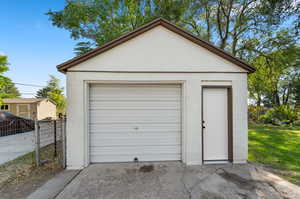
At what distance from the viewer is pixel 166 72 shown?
389cm

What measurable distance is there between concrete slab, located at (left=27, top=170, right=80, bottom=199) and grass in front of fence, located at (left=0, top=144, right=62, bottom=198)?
0.20 metres

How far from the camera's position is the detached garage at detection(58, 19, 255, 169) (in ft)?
12.4

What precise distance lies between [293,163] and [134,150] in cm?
496

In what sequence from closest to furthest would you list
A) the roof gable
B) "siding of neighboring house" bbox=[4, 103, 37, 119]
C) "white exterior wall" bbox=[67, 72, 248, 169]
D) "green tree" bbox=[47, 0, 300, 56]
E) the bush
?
1. "white exterior wall" bbox=[67, 72, 248, 169]
2. the roof gable
3. "green tree" bbox=[47, 0, 300, 56]
4. the bush
5. "siding of neighboring house" bbox=[4, 103, 37, 119]

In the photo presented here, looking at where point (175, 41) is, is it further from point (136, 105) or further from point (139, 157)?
point (139, 157)

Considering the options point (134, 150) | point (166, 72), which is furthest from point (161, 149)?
point (166, 72)

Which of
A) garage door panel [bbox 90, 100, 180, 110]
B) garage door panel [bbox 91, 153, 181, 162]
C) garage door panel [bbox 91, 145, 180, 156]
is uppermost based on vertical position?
garage door panel [bbox 90, 100, 180, 110]

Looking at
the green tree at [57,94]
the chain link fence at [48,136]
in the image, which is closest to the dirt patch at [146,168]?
the chain link fence at [48,136]

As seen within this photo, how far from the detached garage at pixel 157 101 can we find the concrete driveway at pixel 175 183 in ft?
1.34

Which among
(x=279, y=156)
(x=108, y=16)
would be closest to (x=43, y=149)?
(x=108, y=16)


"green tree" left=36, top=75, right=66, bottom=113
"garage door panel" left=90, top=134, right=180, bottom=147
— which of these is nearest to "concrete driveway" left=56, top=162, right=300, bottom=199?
"garage door panel" left=90, top=134, right=180, bottom=147

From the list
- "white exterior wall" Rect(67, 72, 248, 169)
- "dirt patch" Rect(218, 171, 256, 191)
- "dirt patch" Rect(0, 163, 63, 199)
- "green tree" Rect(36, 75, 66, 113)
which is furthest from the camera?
"green tree" Rect(36, 75, 66, 113)

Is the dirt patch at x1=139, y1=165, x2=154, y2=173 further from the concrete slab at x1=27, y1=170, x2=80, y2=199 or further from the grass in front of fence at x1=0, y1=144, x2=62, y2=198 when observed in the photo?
the grass in front of fence at x1=0, y1=144, x2=62, y2=198

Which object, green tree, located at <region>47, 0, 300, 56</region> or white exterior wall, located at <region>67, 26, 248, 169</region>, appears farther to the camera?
green tree, located at <region>47, 0, 300, 56</region>
